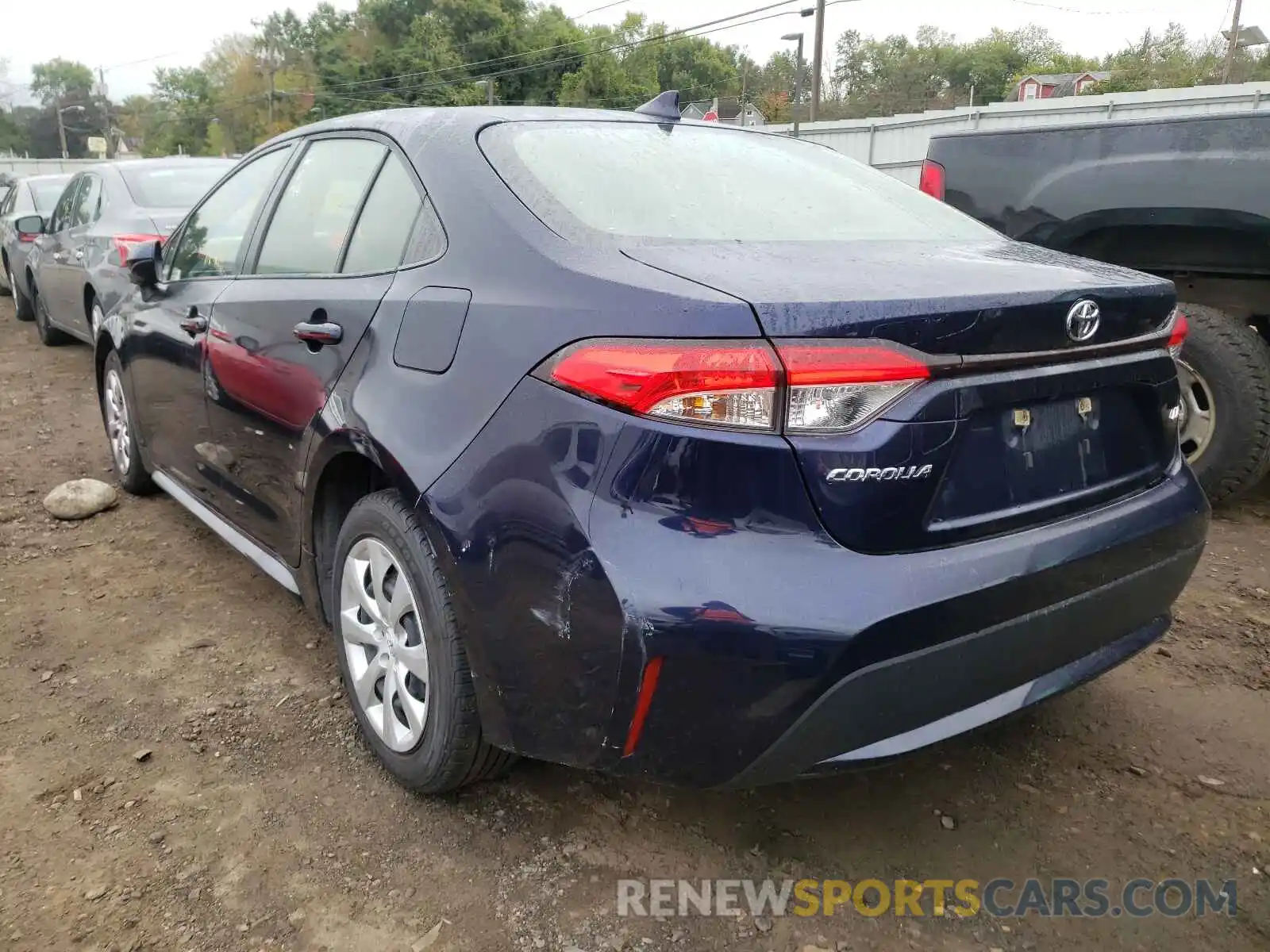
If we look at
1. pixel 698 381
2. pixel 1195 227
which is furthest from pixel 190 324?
pixel 1195 227

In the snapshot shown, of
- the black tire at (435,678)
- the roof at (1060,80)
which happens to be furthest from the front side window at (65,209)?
the roof at (1060,80)

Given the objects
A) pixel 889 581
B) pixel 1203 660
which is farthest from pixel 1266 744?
pixel 889 581

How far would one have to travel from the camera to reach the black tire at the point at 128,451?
13.3ft

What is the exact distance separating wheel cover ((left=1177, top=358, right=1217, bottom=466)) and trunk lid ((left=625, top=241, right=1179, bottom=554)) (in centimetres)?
214

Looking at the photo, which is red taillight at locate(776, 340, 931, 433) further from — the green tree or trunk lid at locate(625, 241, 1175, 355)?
the green tree

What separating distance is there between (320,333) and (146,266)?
1694mm

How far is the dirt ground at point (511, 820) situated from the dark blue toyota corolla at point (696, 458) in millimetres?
245

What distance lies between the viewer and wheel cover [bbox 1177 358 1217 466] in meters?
3.95

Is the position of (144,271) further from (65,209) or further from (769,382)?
(65,209)

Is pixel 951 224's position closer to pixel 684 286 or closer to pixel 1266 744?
pixel 684 286

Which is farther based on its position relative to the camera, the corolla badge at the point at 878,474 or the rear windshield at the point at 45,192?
the rear windshield at the point at 45,192

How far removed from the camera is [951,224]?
2.54m

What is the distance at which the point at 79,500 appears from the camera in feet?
13.9

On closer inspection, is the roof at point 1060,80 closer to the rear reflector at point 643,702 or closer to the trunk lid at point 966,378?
the trunk lid at point 966,378
